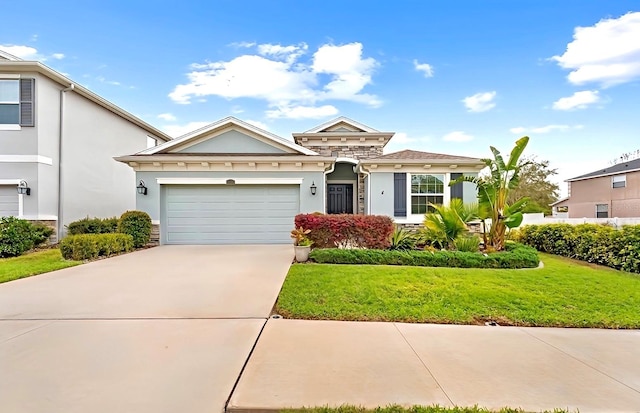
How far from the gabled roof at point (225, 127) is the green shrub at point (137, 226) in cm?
266

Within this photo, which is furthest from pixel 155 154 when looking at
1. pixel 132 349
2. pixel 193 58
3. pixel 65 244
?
pixel 132 349

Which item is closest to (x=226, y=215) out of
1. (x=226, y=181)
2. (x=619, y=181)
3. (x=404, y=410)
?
(x=226, y=181)

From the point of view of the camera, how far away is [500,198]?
967 cm

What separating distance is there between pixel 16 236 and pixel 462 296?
1258cm

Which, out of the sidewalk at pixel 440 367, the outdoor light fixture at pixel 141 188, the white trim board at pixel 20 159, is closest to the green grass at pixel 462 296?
the sidewalk at pixel 440 367

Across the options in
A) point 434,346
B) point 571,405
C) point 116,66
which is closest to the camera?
point 571,405

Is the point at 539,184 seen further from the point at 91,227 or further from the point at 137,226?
the point at 91,227

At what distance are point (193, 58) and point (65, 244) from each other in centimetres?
1079

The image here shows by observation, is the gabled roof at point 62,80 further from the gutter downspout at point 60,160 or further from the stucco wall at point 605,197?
the stucco wall at point 605,197

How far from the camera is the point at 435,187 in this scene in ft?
42.8

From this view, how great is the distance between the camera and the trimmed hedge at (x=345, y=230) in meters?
9.05

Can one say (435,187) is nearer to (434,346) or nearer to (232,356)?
(434,346)

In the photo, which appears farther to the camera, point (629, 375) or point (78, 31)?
point (78, 31)

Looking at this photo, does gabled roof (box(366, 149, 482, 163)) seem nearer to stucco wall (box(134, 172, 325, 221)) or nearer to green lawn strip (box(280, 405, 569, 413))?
stucco wall (box(134, 172, 325, 221))
